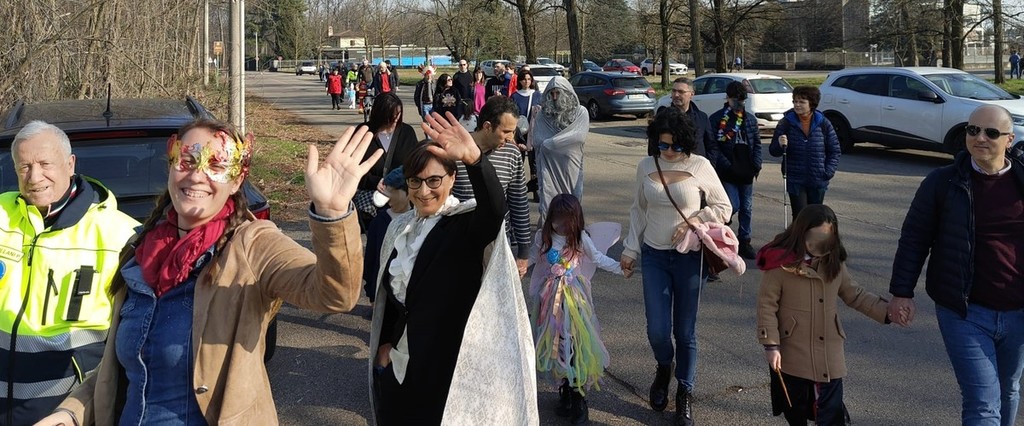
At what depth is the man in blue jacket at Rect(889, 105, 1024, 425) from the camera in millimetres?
3803

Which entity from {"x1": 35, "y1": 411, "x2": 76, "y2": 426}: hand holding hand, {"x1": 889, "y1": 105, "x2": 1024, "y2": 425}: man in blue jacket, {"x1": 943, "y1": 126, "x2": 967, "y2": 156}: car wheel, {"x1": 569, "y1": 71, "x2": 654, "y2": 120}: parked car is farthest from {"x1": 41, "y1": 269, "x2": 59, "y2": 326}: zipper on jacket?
{"x1": 569, "y1": 71, "x2": 654, "y2": 120}: parked car

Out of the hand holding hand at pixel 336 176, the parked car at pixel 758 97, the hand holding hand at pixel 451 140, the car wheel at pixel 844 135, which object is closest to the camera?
the hand holding hand at pixel 336 176

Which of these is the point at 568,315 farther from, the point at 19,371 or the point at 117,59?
the point at 117,59

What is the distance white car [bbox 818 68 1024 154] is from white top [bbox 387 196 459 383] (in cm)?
1314

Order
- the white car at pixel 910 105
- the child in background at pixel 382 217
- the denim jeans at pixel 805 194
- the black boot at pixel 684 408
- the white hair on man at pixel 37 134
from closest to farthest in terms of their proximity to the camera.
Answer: the white hair on man at pixel 37 134 < the black boot at pixel 684 408 < the child in background at pixel 382 217 < the denim jeans at pixel 805 194 < the white car at pixel 910 105

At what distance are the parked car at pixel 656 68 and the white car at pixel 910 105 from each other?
4114 centimetres

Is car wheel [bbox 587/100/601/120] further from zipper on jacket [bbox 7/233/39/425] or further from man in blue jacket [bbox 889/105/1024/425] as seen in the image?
zipper on jacket [bbox 7/233/39/425]

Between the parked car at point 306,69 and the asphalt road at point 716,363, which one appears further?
the parked car at point 306,69

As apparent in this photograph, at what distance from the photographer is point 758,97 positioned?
20.1 meters

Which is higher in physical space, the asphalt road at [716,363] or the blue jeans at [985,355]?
the blue jeans at [985,355]

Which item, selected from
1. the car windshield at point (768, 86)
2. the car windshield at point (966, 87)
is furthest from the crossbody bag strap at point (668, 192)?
the car windshield at point (768, 86)

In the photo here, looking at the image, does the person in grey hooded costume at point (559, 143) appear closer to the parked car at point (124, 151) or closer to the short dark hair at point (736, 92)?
the short dark hair at point (736, 92)

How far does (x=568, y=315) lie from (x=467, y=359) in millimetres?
2055

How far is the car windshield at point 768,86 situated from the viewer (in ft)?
67.3
